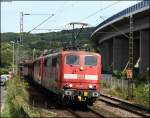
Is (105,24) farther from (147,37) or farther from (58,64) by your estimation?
(58,64)

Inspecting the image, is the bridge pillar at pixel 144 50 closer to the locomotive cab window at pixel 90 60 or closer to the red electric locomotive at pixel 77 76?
the locomotive cab window at pixel 90 60

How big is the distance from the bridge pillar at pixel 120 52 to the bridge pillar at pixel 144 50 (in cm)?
1742

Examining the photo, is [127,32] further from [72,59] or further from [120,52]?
[72,59]

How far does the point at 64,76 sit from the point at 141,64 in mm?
39636

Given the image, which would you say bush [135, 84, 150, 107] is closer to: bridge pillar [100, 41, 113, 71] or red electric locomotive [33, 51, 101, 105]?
red electric locomotive [33, 51, 101, 105]

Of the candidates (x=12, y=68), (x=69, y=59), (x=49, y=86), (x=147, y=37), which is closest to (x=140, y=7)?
(x=147, y=37)

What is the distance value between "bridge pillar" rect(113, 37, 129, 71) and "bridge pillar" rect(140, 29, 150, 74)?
17420 millimetres

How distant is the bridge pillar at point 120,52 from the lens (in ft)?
269

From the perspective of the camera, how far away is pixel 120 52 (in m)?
82.8

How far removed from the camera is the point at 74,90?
84.2 feet

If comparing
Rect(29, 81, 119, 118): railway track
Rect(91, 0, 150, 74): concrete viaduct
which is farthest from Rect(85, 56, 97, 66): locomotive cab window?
Rect(91, 0, 150, 74): concrete viaduct

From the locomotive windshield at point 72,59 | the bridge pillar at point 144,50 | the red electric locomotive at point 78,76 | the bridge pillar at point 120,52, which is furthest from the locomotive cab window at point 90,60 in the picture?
the bridge pillar at point 120,52

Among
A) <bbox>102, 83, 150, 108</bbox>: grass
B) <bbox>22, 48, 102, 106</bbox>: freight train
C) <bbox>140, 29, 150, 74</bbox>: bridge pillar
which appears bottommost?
<bbox>102, 83, 150, 108</bbox>: grass

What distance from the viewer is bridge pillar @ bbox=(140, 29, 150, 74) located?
208ft
